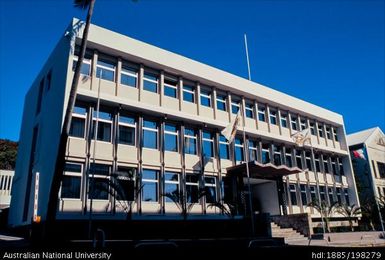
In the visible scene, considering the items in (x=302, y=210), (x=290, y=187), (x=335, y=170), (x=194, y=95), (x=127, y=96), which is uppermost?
(x=194, y=95)

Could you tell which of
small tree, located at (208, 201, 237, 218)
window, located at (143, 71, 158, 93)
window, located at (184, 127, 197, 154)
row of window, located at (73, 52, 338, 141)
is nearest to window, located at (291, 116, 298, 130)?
row of window, located at (73, 52, 338, 141)

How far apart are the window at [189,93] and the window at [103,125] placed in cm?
596

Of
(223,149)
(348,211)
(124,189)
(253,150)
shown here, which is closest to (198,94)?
(223,149)

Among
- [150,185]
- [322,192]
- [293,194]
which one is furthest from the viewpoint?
[322,192]

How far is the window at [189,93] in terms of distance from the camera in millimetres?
21650

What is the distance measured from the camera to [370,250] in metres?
3.46

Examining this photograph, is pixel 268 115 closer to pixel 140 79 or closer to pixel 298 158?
pixel 298 158

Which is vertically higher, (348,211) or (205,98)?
(205,98)

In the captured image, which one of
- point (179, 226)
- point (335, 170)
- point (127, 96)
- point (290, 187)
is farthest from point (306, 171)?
point (127, 96)

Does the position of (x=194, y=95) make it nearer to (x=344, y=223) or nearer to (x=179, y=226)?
(x=179, y=226)

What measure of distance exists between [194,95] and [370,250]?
19044mm

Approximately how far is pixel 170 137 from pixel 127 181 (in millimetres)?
4265

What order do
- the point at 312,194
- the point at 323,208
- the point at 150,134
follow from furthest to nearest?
the point at 312,194
the point at 323,208
the point at 150,134

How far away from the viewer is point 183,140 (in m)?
20.1
